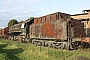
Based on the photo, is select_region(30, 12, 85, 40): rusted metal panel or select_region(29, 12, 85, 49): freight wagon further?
select_region(30, 12, 85, 40): rusted metal panel

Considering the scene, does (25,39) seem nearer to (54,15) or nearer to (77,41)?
(54,15)

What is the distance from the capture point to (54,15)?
26.6 metres

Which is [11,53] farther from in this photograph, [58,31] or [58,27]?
[58,27]

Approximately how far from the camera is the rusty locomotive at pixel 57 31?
76.4 feet

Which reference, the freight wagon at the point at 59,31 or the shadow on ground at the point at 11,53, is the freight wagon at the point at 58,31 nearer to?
the freight wagon at the point at 59,31

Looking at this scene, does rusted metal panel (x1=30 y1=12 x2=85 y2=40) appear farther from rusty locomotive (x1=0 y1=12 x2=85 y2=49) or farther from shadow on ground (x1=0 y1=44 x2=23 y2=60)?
shadow on ground (x1=0 y1=44 x2=23 y2=60)

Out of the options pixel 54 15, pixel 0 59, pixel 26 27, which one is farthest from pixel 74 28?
pixel 26 27

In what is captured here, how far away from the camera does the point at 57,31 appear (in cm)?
2517

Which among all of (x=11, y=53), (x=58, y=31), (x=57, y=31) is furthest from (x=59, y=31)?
(x=11, y=53)

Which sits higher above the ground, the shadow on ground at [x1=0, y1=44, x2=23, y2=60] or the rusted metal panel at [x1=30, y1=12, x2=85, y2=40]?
the rusted metal panel at [x1=30, y1=12, x2=85, y2=40]

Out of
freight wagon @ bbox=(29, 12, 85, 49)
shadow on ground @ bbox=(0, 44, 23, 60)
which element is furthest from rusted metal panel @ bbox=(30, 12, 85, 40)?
shadow on ground @ bbox=(0, 44, 23, 60)

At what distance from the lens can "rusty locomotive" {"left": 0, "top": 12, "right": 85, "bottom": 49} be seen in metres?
23.3

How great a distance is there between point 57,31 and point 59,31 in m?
0.46

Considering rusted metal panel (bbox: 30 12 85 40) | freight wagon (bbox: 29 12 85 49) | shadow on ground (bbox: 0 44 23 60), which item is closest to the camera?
shadow on ground (bbox: 0 44 23 60)
